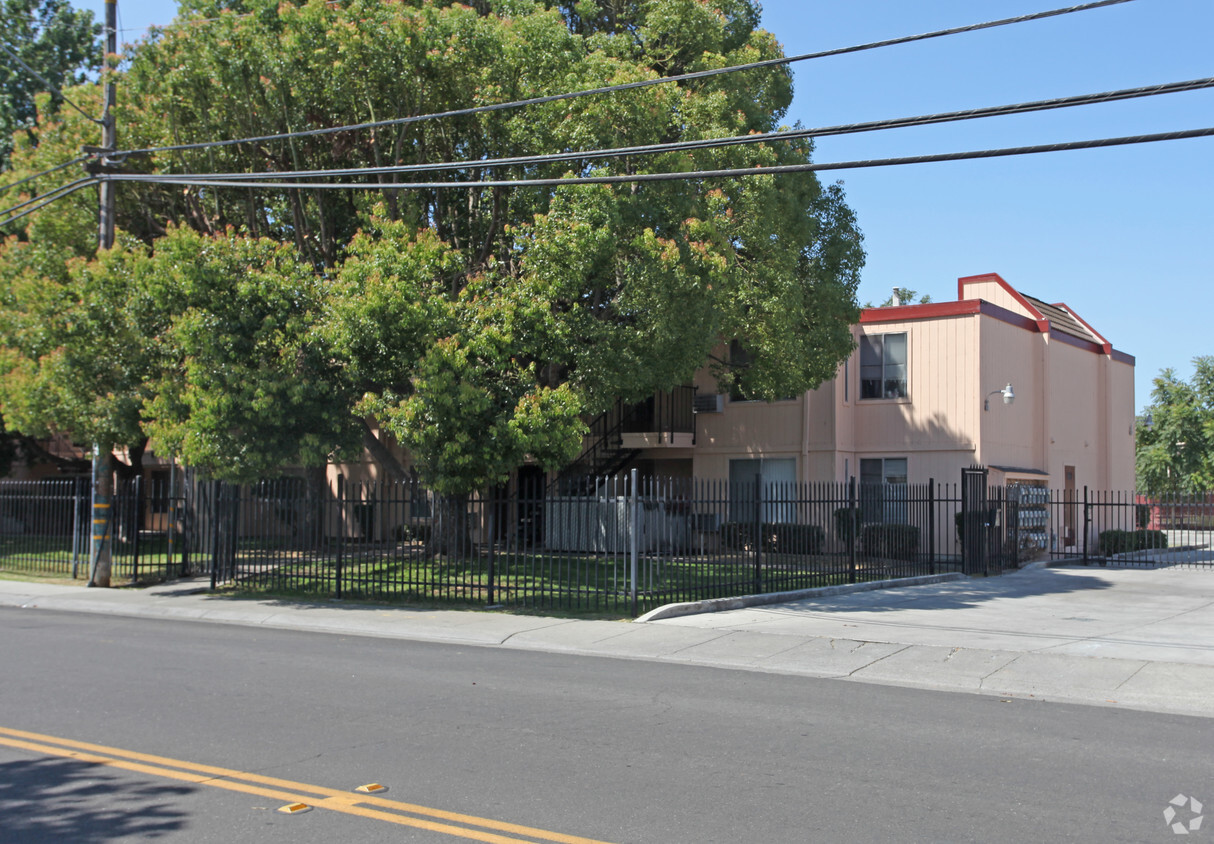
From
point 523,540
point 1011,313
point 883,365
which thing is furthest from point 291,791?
point 1011,313

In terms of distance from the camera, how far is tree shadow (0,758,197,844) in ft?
17.6

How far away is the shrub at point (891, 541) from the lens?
2112cm

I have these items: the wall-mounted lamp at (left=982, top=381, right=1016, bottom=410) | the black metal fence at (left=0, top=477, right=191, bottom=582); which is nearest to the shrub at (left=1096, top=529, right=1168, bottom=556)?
the wall-mounted lamp at (left=982, top=381, right=1016, bottom=410)

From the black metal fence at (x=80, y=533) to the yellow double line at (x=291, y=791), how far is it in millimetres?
12976

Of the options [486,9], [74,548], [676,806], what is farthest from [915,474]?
[676,806]

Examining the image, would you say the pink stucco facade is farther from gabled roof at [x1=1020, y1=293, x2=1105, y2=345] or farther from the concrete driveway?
the concrete driveway

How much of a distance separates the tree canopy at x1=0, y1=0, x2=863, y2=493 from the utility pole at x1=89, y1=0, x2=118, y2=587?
787mm

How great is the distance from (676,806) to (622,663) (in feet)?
19.3

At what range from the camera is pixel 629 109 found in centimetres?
1795

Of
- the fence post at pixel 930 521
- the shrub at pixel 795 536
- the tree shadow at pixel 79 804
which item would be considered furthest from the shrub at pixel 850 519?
the tree shadow at pixel 79 804

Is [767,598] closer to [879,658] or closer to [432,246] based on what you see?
[879,658]

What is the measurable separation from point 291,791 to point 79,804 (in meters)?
1.18

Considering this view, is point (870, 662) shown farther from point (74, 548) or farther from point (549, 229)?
point (74, 548)

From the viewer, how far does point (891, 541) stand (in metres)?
22.3
